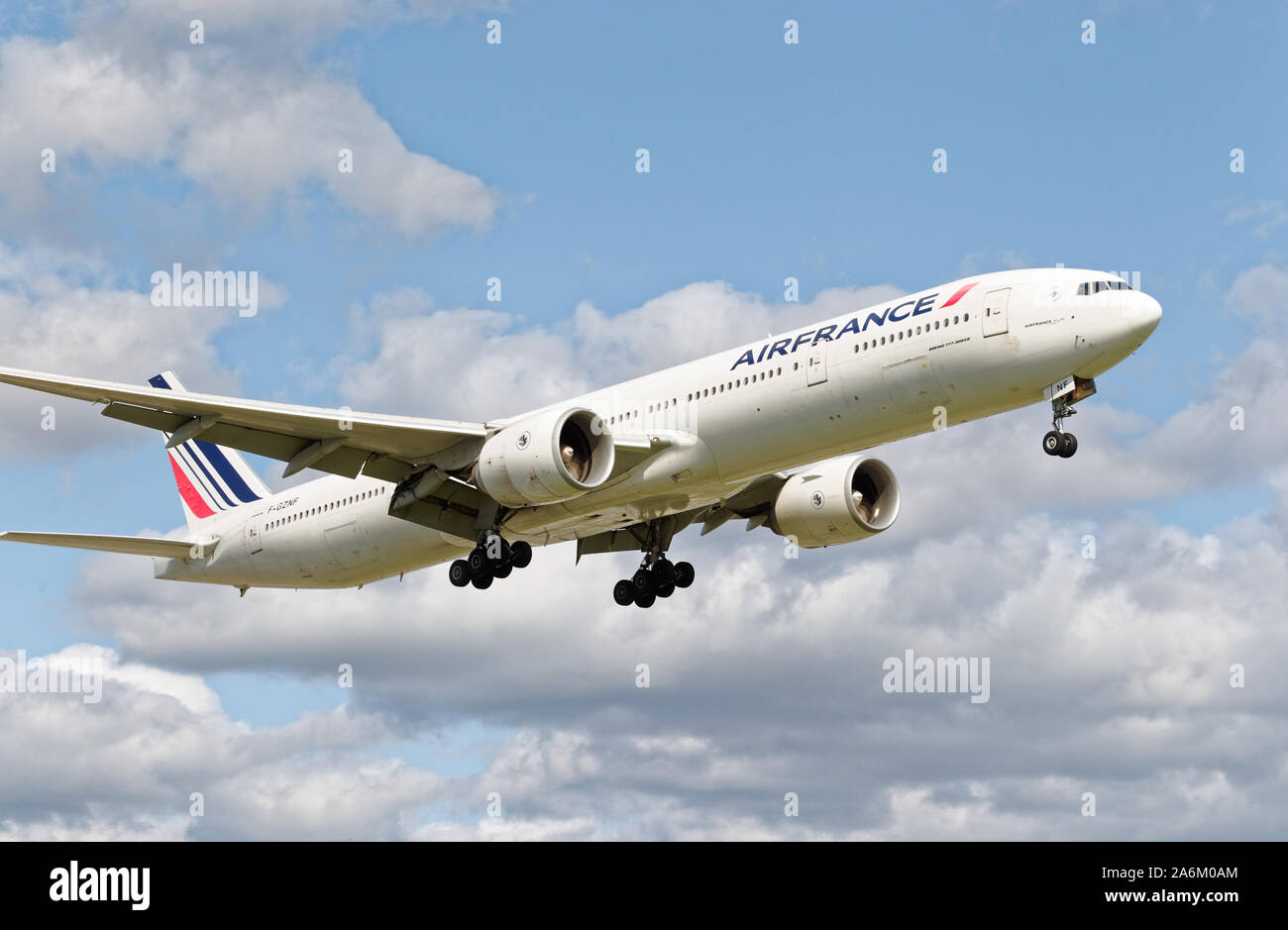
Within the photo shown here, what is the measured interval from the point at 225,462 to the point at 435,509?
11.2 metres

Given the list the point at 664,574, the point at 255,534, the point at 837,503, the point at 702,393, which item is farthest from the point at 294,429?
the point at 837,503

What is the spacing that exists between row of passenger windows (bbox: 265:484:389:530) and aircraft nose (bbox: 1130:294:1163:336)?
1927cm

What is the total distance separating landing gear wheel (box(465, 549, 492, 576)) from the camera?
37312mm

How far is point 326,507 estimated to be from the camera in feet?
135

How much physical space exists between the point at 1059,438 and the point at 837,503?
9.55 m

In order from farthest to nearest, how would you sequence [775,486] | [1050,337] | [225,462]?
[225,462] → [775,486] → [1050,337]

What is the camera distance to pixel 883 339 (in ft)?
105

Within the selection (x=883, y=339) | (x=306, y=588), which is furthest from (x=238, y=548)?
(x=883, y=339)

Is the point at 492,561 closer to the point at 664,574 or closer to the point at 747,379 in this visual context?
the point at 664,574

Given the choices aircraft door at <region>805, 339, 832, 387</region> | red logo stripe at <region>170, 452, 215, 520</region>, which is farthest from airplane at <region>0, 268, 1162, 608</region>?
red logo stripe at <region>170, 452, 215, 520</region>

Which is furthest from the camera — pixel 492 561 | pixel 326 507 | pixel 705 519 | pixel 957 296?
pixel 705 519

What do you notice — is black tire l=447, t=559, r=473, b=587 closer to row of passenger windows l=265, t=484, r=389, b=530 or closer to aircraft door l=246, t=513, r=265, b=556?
row of passenger windows l=265, t=484, r=389, b=530

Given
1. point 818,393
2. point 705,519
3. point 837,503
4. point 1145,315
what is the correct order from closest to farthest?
point 1145,315, point 818,393, point 837,503, point 705,519
